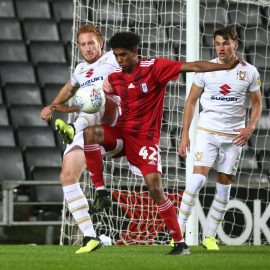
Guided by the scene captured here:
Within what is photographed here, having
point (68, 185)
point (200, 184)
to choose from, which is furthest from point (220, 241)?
point (68, 185)

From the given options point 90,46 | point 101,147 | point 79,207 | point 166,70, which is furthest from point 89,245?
point 90,46

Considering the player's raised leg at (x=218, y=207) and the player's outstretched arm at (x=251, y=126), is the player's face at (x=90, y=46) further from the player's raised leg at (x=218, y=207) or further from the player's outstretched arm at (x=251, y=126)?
the player's raised leg at (x=218, y=207)

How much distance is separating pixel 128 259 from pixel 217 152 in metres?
1.78

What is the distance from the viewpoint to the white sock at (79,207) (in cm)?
691

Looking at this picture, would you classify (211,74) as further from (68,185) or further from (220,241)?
(220,241)

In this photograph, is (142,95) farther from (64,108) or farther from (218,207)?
(218,207)

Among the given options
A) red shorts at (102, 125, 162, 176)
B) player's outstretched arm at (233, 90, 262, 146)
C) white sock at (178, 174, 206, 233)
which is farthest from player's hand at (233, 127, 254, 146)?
red shorts at (102, 125, 162, 176)

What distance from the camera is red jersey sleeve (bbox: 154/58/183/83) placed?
6414 mm

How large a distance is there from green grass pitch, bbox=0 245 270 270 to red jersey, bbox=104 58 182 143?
824 mm

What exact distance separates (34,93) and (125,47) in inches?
214

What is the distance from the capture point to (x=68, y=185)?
6961mm

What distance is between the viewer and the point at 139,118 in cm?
662

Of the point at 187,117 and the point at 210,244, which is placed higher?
the point at 187,117

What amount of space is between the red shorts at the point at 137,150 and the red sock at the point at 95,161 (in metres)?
0.07
